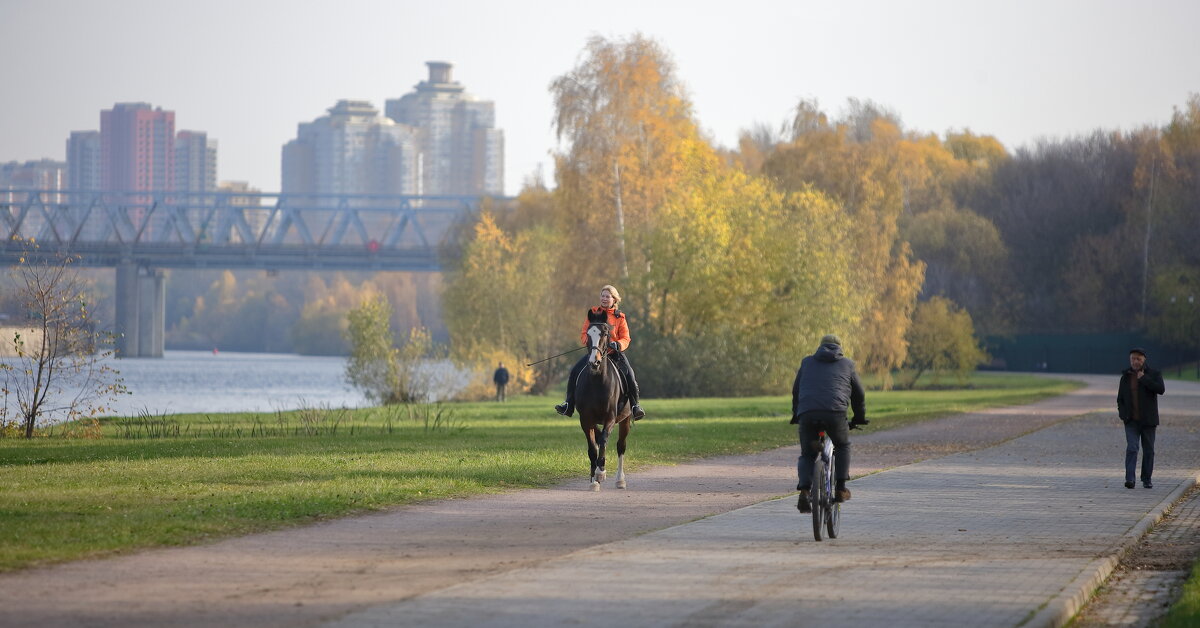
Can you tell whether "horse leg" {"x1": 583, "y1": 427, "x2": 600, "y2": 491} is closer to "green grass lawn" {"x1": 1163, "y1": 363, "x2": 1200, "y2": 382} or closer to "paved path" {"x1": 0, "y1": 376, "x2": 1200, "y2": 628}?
"paved path" {"x1": 0, "y1": 376, "x2": 1200, "y2": 628}

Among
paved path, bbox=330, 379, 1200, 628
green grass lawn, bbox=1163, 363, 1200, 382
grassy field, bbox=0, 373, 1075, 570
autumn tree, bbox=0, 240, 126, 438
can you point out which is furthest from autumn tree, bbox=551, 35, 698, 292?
paved path, bbox=330, 379, 1200, 628

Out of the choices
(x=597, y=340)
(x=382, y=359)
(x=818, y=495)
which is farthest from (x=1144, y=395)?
(x=382, y=359)

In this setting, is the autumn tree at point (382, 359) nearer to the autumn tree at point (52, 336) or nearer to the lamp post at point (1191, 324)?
the autumn tree at point (52, 336)

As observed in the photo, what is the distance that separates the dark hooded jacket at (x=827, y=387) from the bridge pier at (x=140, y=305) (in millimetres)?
92886

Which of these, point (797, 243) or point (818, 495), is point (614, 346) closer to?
point (818, 495)

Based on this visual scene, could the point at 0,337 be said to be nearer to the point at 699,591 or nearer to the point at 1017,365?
the point at 699,591

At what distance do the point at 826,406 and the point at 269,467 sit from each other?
28.8 ft

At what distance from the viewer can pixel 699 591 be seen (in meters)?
9.77

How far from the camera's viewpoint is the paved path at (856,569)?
8.93 metres

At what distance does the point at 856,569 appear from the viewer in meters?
10.9

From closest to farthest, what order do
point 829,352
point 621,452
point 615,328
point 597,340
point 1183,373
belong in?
1. point 829,352
2. point 597,340
3. point 615,328
4. point 621,452
5. point 1183,373

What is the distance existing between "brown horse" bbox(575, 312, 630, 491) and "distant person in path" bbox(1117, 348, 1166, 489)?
6.36 m

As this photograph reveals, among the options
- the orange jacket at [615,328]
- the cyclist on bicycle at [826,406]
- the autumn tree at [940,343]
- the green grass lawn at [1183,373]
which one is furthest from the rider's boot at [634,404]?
the green grass lawn at [1183,373]

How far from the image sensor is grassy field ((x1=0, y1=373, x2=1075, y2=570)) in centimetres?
1267
